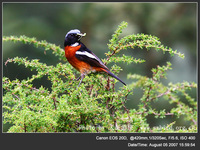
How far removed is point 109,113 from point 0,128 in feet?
3.02

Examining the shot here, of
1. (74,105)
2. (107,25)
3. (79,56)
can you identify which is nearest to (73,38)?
(79,56)

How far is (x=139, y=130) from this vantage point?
2.19m

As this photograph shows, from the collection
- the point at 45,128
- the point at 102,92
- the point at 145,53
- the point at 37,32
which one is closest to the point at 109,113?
the point at 102,92

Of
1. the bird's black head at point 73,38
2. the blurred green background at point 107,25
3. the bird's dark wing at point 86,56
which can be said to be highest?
the blurred green background at point 107,25

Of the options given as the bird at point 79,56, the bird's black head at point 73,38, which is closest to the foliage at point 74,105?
the bird at point 79,56

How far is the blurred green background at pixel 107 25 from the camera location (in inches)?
214

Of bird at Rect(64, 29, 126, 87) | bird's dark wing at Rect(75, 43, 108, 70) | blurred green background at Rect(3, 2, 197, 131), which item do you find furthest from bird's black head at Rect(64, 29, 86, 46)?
blurred green background at Rect(3, 2, 197, 131)

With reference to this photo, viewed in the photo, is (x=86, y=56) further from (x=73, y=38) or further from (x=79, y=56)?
(x=73, y=38)

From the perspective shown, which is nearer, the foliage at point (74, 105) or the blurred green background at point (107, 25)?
the foliage at point (74, 105)

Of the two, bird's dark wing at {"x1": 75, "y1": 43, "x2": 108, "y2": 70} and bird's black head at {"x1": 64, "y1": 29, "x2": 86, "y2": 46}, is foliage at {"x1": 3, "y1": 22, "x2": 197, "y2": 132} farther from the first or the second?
bird's black head at {"x1": 64, "y1": 29, "x2": 86, "y2": 46}

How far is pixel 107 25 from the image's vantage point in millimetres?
5863

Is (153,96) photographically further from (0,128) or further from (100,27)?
(100,27)

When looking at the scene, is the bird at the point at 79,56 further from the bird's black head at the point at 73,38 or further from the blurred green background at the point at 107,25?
the blurred green background at the point at 107,25

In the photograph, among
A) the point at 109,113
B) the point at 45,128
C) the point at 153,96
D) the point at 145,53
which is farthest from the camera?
the point at 145,53
